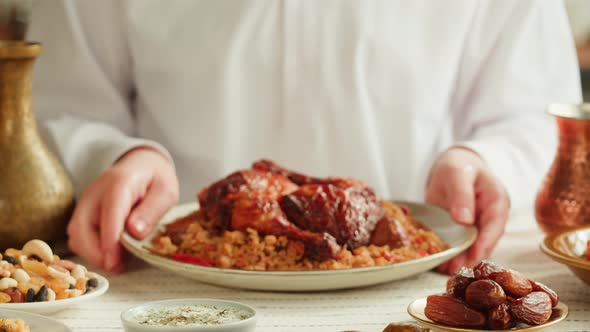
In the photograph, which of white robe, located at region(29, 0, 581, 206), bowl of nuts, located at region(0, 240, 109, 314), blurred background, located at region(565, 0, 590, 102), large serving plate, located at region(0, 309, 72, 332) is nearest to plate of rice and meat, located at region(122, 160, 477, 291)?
bowl of nuts, located at region(0, 240, 109, 314)

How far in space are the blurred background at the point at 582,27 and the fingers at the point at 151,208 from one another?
3146 millimetres

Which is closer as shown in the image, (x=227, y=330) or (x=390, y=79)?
(x=227, y=330)

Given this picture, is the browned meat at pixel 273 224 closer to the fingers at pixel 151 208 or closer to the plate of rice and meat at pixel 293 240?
the plate of rice and meat at pixel 293 240

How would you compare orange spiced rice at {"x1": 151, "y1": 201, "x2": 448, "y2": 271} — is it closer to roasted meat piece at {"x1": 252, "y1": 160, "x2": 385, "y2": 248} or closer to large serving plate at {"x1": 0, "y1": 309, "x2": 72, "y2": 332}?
roasted meat piece at {"x1": 252, "y1": 160, "x2": 385, "y2": 248}

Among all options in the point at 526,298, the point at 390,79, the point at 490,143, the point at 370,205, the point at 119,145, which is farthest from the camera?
the point at 390,79

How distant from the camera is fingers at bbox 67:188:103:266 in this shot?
1.41 meters

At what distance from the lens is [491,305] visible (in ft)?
3.38

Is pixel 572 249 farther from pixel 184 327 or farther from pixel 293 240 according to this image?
pixel 184 327

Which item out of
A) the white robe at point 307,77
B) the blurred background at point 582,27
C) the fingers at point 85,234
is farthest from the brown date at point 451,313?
the blurred background at point 582,27

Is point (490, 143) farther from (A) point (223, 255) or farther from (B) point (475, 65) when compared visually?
(A) point (223, 255)

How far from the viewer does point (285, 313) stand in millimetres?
1189

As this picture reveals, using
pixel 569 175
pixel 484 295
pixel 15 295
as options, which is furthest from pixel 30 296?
pixel 569 175

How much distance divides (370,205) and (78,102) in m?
0.90

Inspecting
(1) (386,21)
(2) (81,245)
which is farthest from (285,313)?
(1) (386,21)
